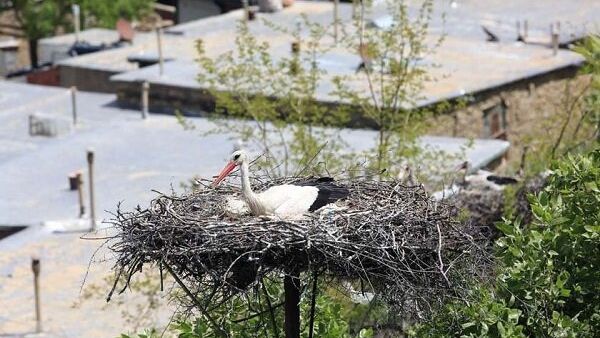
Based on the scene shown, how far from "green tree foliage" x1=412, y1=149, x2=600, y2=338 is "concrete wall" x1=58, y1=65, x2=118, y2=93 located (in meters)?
28.1

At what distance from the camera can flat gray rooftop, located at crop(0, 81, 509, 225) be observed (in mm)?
27859

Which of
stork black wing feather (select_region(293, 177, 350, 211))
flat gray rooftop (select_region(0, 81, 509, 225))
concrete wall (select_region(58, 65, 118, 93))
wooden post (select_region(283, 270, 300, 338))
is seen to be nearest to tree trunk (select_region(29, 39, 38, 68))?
concrete wall (select_region(58, 65, 118, 93))

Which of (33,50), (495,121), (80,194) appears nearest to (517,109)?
(495,121)

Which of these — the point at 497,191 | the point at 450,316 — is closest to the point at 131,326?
the point at 497,191

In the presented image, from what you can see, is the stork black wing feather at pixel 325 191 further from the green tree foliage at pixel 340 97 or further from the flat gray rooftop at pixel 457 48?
the flat gray rooftop at pixel 457 48

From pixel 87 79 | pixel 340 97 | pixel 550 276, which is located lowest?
pixel 87 79

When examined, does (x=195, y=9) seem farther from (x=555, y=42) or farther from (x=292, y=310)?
(x=292, y=310)

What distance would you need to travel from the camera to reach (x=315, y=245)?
11.1 m

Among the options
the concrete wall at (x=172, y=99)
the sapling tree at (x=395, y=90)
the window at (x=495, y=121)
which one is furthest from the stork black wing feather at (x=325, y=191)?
the window at (x=495, y=121)

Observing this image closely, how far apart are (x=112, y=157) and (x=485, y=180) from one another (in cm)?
898

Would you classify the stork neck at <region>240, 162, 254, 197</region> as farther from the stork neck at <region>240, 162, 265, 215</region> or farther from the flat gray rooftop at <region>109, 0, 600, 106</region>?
the flat gray rooftop at <region>109, 0, 600, 106</region>

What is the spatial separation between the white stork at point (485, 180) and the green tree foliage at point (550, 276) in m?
10.6

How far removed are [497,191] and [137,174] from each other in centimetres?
818

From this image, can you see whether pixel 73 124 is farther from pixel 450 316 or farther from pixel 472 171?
pixel 450 316
